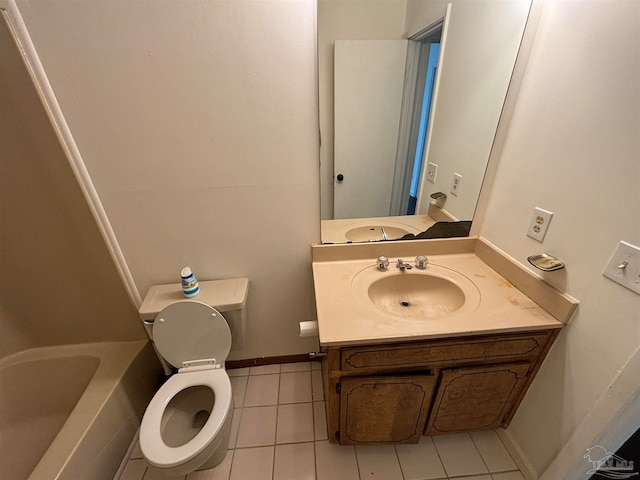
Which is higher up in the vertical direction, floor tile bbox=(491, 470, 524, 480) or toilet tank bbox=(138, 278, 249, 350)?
toilet tank bbox=(138, 278, 249, 350)

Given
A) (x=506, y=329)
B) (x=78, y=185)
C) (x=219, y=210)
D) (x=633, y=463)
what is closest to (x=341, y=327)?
(x=506, y=329)

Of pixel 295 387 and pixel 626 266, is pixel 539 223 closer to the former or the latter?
pixel 626 266

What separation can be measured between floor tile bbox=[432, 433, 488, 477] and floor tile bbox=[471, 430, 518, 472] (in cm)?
3

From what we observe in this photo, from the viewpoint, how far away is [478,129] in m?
1.18

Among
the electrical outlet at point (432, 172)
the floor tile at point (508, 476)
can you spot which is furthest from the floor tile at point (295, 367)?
the electrical outlet at point (432, 172)

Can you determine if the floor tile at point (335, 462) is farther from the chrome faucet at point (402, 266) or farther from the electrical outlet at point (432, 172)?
the electrical outlet at point (432, 172)

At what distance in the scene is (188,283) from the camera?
1.19 metres

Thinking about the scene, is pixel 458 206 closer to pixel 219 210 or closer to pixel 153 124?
pixel 219 210

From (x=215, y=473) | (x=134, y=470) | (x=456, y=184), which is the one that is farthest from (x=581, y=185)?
(x=134, y=470)

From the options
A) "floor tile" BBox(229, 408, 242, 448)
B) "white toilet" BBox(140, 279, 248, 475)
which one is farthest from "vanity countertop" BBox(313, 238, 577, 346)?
"floor tile" BBox(229, 408, 242, 448)

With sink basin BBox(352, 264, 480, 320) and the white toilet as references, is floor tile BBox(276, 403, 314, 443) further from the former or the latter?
sink basin BBox(352, 264, 480, 320)

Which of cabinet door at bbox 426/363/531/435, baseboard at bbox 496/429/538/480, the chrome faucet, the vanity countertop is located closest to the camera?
the vanity countertop

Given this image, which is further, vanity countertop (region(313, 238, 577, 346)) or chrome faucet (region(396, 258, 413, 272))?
chrome faucet (region(396, 258, 413, 272))

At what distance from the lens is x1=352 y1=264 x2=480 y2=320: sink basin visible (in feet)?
3.72
